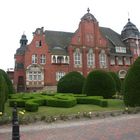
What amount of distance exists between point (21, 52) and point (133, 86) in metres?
41.1

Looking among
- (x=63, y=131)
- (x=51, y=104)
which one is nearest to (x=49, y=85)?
(x=51, y=104)

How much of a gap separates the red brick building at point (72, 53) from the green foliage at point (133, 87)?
111 feet

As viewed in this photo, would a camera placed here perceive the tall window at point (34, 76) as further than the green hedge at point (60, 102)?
Yes

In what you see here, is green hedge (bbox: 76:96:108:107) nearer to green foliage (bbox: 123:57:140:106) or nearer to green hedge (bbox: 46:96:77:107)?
green hedge (bbox: 46:96:77:107)

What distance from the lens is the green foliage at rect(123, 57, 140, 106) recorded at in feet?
61.9

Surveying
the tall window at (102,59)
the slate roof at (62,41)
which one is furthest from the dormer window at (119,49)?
the tall window at (102,59)

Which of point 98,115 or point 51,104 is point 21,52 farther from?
point 98,115

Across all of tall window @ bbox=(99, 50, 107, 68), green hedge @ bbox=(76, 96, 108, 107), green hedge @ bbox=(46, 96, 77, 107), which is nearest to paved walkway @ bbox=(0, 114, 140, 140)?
green hedge @ bbox=(46, 96, 77, 107)

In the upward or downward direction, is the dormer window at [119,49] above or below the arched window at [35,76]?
above

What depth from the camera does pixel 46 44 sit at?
174ft

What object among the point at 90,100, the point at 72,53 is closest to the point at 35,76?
the point at 72,53

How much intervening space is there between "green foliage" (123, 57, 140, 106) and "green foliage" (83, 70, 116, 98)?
6.06m

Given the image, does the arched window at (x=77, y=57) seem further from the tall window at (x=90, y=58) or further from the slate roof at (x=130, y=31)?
the slate roof at (x=130, y=31)

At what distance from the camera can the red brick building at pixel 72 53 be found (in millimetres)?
→ 52500
